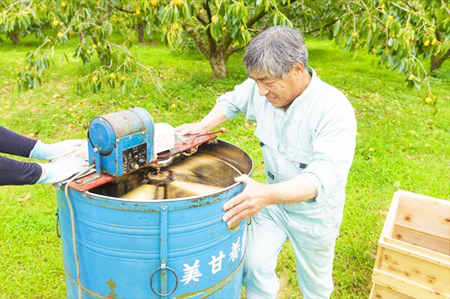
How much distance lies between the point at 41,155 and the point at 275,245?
148cm

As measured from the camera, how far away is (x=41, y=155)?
88.4 inches

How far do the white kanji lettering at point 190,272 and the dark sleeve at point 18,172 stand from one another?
819 millimetres

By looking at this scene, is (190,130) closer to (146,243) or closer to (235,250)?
(235,250)

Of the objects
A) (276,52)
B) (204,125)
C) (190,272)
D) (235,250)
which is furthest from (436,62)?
(190,272)

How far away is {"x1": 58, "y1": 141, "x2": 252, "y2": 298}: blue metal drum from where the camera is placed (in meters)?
1.73

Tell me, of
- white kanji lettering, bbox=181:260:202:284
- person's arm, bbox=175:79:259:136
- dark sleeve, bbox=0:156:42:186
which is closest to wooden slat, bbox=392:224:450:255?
person's arm, bbox=175:79:259:136

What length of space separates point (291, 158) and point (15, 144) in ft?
5.19

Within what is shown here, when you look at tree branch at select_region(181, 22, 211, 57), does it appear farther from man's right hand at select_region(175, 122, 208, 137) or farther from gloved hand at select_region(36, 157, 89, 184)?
gloved hand at select_region(36, 157, 89, 184)

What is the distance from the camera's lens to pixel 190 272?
1.90 m

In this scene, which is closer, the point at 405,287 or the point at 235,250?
the point at 235,250

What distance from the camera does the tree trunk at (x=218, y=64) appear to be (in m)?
8.35

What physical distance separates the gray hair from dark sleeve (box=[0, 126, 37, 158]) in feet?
4.36

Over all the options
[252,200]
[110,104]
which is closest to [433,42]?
[252,200]

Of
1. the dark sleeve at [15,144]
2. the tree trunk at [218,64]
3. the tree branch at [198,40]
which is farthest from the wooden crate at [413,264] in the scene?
the tree trunk at [218,64]
